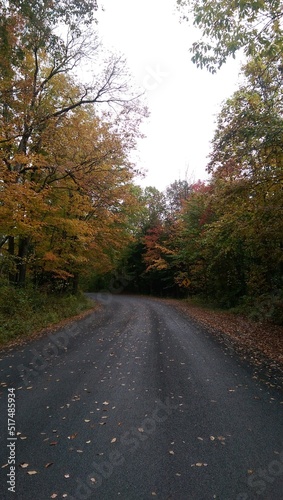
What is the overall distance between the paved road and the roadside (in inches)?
20.8

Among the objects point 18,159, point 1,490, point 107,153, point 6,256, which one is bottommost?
point 1,490

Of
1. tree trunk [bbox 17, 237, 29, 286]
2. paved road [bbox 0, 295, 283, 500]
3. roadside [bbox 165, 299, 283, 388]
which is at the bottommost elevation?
paved road [bbox 0, 295, 283, 500]

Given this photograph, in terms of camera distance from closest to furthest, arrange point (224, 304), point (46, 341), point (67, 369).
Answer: point (67, 369) < point (46, 341) < point (224, 304)

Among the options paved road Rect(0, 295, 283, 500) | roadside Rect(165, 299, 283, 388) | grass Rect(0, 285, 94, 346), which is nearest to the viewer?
paved road Rect(0, 295, 283, 500)

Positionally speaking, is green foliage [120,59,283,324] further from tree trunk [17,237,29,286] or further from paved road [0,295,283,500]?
tree trunk [17,237,29,286]

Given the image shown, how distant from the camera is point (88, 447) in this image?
3689 mm

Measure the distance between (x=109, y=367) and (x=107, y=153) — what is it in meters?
9.27

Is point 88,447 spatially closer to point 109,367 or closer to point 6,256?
point 109,367

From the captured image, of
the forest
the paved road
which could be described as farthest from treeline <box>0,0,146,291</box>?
the paved road

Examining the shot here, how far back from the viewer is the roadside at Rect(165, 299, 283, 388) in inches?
273

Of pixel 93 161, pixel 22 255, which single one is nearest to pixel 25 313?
pixel 22 255

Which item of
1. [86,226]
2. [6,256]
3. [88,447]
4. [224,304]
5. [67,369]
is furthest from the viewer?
[224,304]

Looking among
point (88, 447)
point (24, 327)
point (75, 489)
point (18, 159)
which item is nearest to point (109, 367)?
point (88, 447)

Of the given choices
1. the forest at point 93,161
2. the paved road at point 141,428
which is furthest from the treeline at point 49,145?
the paved road at point 141,428
